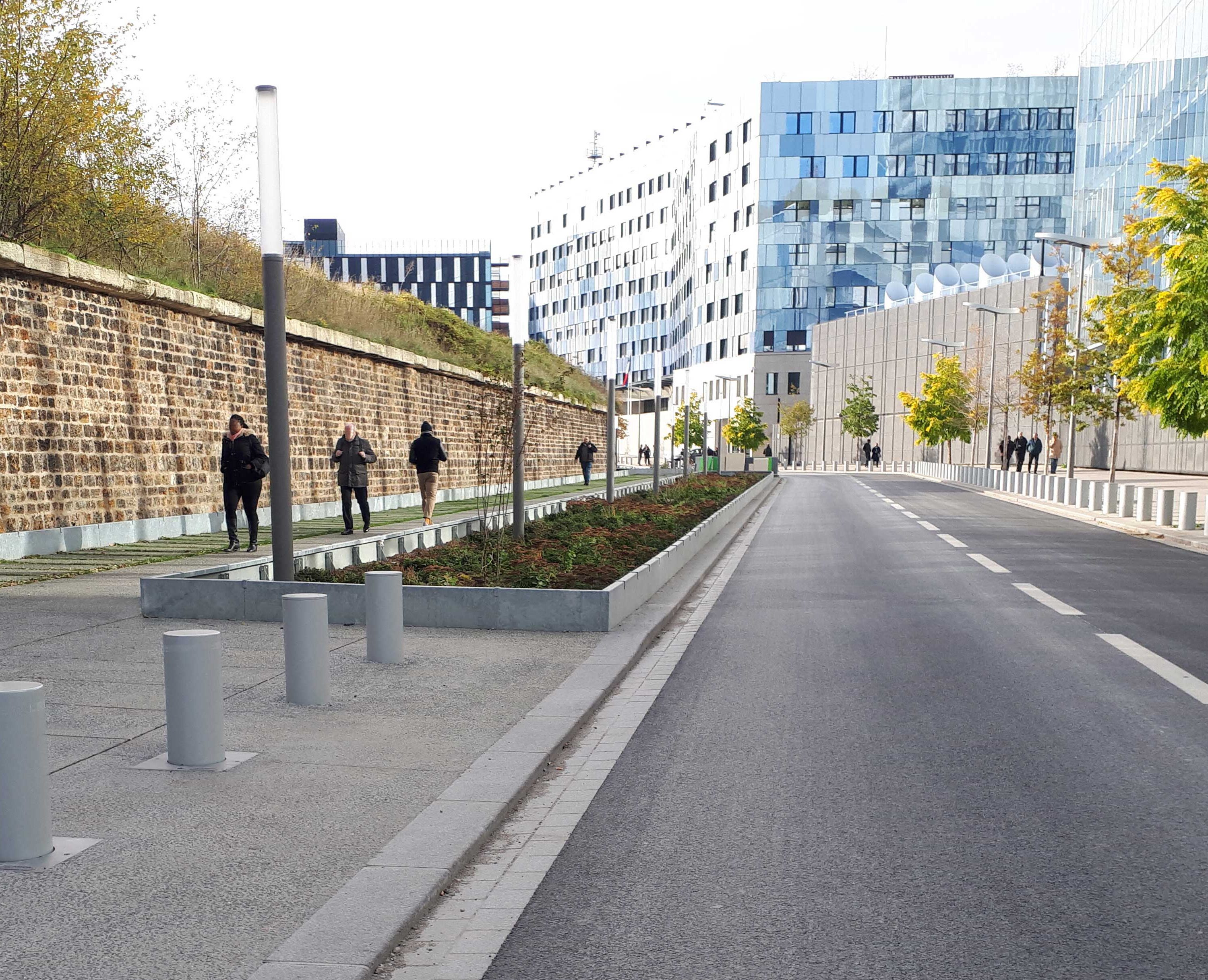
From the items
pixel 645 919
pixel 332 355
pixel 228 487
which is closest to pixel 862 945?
pixel 645 919

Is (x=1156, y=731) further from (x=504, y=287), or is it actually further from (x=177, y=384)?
(x=504, y=287)

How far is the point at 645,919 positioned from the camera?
145 inches

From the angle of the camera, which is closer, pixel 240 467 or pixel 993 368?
pixel 240 467

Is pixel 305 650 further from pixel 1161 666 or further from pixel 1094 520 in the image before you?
pixel 1094 520

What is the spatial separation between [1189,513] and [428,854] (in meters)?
21.1

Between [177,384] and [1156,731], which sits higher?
[177,384]

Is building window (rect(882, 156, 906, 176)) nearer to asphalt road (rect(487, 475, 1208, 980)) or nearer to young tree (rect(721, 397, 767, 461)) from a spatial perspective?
young tree (rect(721, 397, 767, 461))

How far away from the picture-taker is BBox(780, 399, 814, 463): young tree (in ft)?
291

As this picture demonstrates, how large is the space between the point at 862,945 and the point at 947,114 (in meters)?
92.7

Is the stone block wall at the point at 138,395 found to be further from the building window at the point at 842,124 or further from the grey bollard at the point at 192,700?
the building window at the point at 842,124

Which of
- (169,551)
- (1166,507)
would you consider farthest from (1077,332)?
(169,551)

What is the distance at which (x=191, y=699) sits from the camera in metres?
5.17

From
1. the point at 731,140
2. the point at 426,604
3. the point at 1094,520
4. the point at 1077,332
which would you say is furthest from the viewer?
the point at 731,140

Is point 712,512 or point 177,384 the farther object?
point 712,512
